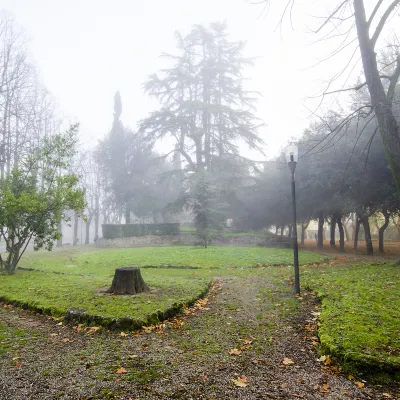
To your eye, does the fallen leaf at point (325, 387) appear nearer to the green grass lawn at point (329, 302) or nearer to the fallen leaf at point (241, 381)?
the green grass lawn at point (329, 302)

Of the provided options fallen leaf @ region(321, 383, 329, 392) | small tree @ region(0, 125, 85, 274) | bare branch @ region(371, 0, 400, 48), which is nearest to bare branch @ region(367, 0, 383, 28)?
bare branch @ region(371, 0, 400, 48)

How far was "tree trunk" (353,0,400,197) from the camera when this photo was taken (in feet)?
26.0

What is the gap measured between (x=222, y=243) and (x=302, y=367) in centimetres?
2179

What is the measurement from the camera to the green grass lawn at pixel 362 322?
3211 millimetres

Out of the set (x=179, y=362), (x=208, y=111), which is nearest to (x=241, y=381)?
(x=179, y=362)

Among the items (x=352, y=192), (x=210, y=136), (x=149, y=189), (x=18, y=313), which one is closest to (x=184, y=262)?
(x=18, y=313)

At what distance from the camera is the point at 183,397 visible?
107 inches

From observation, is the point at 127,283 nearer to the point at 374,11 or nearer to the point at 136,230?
the point at 374,11

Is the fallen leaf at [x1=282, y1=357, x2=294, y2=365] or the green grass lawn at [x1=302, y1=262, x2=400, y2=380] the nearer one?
the green grass lawn at [x1=302, y1=262, x2=400, y2=380]

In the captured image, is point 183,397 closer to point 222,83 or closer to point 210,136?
point 210,136

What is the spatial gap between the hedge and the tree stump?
22367mm

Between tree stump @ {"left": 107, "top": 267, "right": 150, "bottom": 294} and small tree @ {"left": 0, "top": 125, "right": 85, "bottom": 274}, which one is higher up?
small tree @ {"left": 0, "top": 125, "right": 85, "bottom": 274}

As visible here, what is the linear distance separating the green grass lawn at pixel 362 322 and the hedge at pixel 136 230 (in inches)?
889

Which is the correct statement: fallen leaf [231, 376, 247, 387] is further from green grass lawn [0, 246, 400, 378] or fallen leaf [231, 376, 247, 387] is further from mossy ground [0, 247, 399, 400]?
green grass lawn [0, 246, 400, 378]
